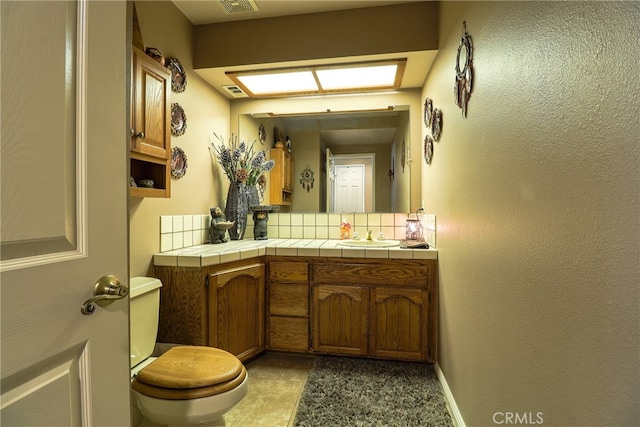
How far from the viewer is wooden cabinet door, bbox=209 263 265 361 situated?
5.77 feet

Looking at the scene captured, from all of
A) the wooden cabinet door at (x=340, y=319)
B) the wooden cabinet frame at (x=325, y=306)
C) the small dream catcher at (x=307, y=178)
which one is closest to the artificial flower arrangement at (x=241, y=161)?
the small dream catcher at (x=307, y=178)

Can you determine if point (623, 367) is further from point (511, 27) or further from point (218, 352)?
point (218, 352)

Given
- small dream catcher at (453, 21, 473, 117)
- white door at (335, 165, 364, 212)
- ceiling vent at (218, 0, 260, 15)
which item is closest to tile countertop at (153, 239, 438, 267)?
white door at (335, 165, 364, 212)

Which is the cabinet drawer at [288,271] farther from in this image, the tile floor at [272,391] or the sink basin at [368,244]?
the tile floor at [272,391]

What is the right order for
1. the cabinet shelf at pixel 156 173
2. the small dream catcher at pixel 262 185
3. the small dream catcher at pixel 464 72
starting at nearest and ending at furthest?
1. the small dream catcher at pixel 464 72
2. the cabinet shelf at pixel 156 173
3. the small dream catcher at pixel 262 185

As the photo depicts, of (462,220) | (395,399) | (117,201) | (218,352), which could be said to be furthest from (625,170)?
(395,399)

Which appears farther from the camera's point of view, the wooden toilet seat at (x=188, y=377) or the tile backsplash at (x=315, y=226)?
the tile backsplash at (x=315, y=226)

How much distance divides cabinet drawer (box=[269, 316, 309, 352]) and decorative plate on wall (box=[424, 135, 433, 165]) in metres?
1.47

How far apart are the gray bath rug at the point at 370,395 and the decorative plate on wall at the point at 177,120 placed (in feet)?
6.21

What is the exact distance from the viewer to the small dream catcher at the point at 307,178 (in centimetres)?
265

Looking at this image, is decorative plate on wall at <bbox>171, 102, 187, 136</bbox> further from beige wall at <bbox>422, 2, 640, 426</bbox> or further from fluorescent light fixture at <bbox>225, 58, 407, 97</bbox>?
beige wall at <bbox>422, 2, 640, 426</bbox>

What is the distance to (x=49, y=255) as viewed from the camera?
505 millimetres

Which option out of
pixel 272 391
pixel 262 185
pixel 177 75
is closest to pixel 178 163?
pixel 177 75

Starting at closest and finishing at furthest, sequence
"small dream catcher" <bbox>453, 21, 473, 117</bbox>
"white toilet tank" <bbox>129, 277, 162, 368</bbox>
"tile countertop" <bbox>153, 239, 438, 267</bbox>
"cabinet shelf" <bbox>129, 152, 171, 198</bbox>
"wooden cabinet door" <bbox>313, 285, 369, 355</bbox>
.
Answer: "small dream catcher" <bbox>453, 21, 473, 117</bbox>, "white toilet tank" <bbox>129, 277, 162, 368</bbox>, "cabinet shelf" <bbox>129, 152, 171, 198</bbox>, "tile countertop" <bbox>153, 239, 438, 267</bbox>, "wooden cabinet door" <bbox>313, 285, 369, 355</bbox>
